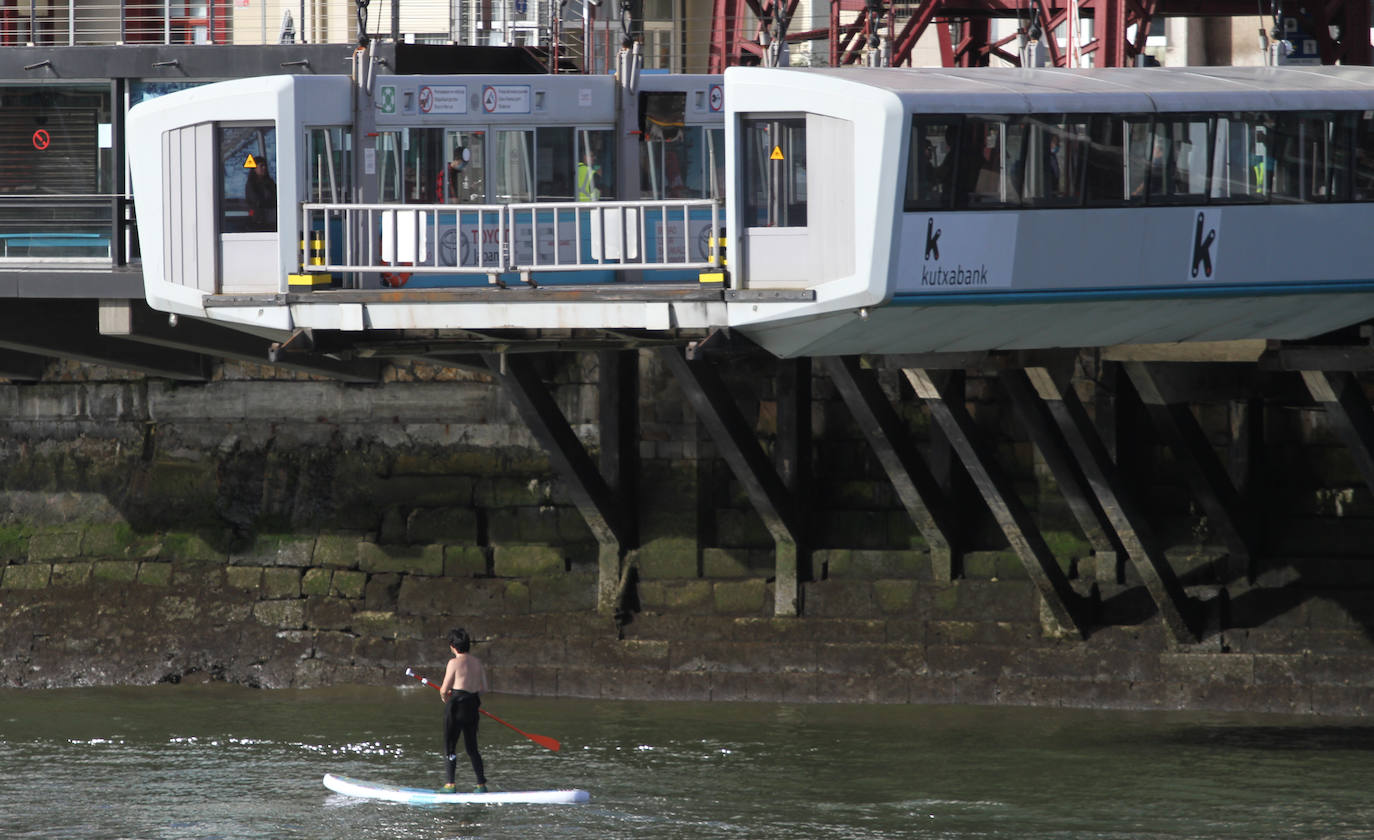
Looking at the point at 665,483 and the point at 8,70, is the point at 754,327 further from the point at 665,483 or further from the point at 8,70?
the point at 8,70

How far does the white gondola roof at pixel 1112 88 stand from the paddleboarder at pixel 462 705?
5298 mm

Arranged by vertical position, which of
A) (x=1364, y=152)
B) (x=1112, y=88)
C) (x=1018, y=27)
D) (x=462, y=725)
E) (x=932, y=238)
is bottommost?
(x=462, y=725)

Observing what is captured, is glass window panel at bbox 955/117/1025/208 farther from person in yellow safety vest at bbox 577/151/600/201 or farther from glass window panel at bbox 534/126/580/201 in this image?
glass window panel at bbox 534/126/580/201

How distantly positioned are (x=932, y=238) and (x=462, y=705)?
5281mm

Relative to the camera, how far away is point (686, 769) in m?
18.7

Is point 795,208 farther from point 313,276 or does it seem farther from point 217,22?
point 217,22

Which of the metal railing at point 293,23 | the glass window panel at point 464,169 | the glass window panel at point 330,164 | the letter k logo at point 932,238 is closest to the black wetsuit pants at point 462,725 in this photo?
the glass window panel at point 330,164

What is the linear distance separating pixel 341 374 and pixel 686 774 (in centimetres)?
771

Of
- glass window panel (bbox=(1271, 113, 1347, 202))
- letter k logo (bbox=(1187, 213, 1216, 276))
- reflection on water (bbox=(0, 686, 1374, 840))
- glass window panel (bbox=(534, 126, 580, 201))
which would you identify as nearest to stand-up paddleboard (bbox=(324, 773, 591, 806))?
reflection on water (bbox=(0, 686, 1374, 840))

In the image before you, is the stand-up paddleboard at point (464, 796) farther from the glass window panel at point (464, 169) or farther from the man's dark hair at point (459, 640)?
the glass window panel at point (464, 169)

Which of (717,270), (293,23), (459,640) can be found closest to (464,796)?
(459,640)

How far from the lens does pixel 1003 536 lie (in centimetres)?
2300

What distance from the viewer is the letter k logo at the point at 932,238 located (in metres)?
16.5

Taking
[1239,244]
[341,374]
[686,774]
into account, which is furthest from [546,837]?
[341,374]
